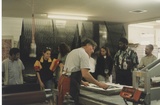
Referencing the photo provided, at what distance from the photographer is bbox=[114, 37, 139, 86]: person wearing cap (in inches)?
190

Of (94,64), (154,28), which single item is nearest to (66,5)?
(94,64)

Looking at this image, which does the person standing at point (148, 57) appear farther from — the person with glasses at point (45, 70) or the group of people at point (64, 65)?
the person with glasses at point (45, 70)

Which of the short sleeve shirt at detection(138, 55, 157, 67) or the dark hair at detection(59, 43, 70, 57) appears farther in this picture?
the short sleeve shirt at detection(138, 55, 157, 67)

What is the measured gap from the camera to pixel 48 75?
478cm

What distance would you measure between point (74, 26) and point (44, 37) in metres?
1.04

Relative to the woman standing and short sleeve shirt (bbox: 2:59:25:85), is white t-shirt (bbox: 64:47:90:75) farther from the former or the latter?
the woman standing

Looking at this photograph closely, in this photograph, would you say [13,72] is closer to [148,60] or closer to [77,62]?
[77,62]

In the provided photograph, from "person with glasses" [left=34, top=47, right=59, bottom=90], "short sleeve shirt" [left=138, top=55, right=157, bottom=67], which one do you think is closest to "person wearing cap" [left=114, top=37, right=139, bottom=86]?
"short sleeve shirt" [left=138, top=55, right=157, bottom=67]

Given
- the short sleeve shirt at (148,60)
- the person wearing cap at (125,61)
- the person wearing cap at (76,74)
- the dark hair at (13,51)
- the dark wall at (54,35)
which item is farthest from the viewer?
the dark wall at (54,35)

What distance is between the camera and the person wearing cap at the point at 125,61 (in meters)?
4.83

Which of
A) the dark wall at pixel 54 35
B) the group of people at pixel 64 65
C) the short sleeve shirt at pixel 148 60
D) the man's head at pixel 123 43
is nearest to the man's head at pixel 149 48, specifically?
the group of people at pixel 64 65

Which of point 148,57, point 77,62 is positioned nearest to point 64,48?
point 148,57

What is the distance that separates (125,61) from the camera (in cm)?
486

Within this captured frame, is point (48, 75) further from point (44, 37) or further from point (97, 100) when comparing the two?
point (97, 100)
